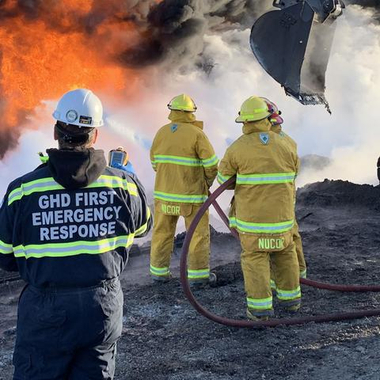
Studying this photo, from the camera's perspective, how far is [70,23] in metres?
9.74

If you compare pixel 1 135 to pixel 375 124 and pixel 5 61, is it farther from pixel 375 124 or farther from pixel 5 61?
pixel 375 124

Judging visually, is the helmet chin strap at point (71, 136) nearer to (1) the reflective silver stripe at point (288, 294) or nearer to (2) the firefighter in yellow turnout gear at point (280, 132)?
(2) the firefighter in yellow turnout gear at point (280, 132)

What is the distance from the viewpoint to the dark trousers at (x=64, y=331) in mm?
2486

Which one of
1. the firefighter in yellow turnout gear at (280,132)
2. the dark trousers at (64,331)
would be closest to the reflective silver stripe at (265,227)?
the firefighter in yellow turnout gear at (280,132)

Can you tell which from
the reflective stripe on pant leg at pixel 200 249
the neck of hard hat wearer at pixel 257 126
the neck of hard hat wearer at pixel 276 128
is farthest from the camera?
the reflective stripe on pant leg at pixel 200 249

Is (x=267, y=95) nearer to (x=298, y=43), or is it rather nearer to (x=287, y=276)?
(x=298, y=43)

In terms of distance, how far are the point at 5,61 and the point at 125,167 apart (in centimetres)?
760

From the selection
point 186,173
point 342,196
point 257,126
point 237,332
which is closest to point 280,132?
point 257,126

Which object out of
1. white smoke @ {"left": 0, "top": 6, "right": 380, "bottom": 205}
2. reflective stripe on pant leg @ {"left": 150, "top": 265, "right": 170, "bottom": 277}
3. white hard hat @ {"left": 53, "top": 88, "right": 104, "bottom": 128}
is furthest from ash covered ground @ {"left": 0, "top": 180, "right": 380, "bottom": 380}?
white smoke @ {"left": 0, "top": 6, "right": 380, "bottom": 205}

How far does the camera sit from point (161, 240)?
20.1ft

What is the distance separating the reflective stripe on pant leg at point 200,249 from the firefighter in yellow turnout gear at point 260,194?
1047mm

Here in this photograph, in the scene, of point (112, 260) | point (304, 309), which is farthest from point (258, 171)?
point (112, 260)

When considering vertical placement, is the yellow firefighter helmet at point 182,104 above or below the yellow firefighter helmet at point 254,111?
above

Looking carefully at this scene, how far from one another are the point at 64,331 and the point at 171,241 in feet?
12.1
